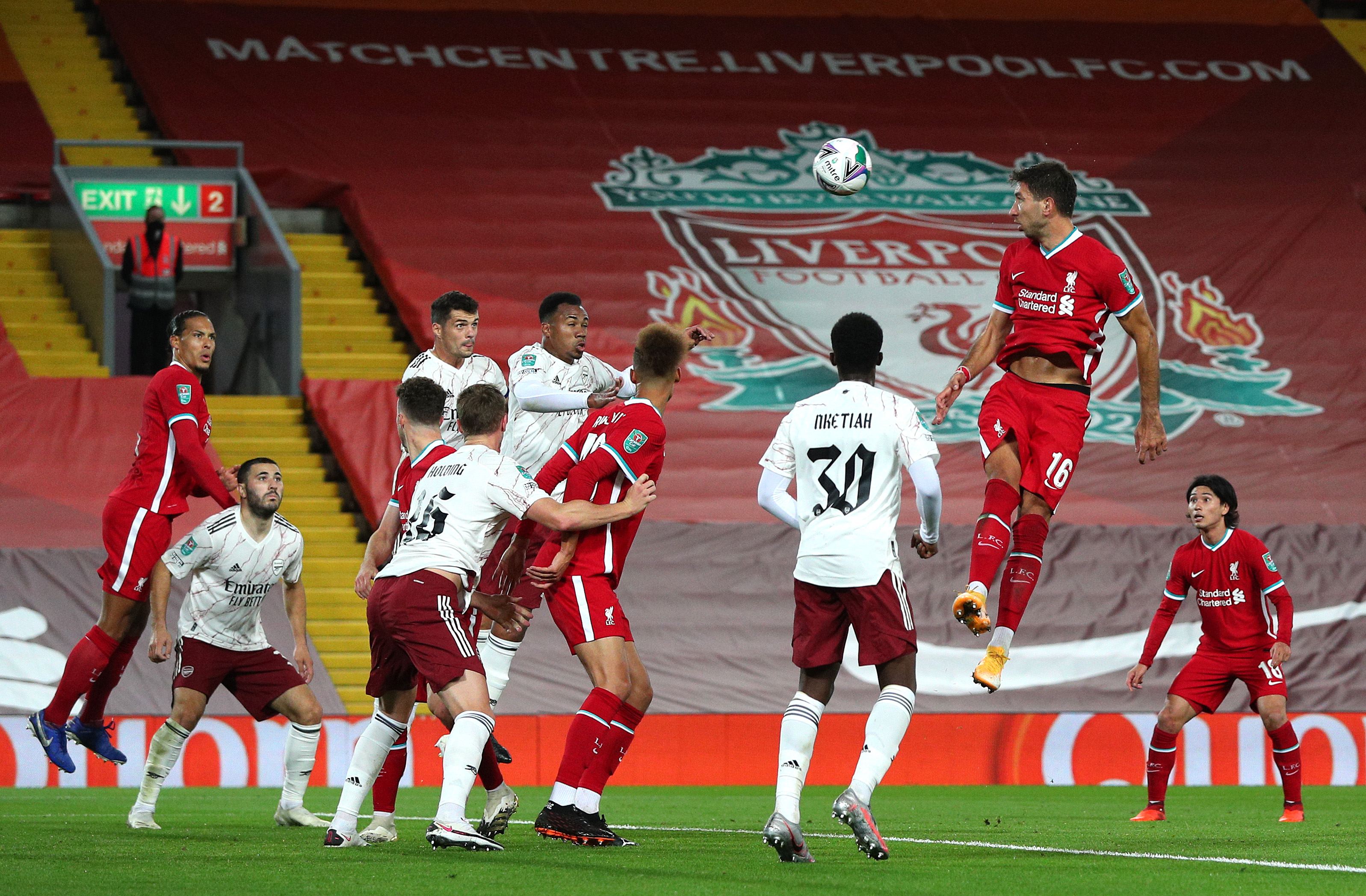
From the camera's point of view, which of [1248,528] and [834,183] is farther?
[1248,528]

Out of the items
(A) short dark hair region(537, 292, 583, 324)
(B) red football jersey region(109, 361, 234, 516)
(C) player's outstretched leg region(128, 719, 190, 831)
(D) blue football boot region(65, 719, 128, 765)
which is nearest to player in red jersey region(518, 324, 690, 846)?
(A) short dark hair region(537, 292, 583, 324)

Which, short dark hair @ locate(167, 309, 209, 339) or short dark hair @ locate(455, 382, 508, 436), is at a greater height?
short dark hair @ locate(167, 309, 209, 339)

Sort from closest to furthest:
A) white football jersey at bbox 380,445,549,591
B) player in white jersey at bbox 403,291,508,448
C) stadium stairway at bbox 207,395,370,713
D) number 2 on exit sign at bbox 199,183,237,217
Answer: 1. white football jersey at bbox 380,445,549,591
2. player in white jersey at bbox 403,291,508,448
3. stadium stairway at bbox 207,395,370,713
4. number 2 on exit sign at bbox 199,183,237,217

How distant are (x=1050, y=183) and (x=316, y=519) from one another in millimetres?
9954

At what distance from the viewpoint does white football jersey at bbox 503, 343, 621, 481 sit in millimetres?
8734

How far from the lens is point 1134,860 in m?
6.35

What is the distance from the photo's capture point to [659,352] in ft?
22.8

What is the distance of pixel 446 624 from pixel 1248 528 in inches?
400

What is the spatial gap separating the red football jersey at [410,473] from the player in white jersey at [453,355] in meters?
0.51

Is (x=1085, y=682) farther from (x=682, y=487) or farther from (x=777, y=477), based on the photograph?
(x=777, y=477)

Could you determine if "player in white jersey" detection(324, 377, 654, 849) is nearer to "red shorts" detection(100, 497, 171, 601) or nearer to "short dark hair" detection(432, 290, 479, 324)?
"short dark hair" detection(432, 290, 479, 324)

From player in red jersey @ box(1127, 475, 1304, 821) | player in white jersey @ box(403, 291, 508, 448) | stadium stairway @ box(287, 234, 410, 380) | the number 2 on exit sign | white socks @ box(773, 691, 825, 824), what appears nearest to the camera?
white socks @ box(773, 691, 825, 824)

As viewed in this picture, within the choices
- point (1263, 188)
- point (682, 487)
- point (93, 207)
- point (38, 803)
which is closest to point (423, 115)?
point (93, 207)

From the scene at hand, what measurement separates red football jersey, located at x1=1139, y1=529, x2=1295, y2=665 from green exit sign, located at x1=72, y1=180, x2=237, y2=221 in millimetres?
11564
